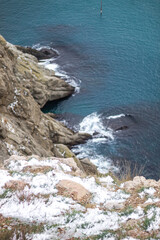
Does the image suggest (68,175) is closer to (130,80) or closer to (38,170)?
(38,170)

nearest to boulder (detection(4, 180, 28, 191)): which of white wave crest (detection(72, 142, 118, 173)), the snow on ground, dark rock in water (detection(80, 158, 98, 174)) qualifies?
the snow on ground

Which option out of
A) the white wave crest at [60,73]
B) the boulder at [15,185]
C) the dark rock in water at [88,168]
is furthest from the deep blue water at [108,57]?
the boulder at [15,185]

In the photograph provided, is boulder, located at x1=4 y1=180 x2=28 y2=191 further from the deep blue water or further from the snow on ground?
the deep blue water

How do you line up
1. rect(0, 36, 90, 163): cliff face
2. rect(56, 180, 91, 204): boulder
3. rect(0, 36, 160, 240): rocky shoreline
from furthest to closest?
rect(0, 36, 90, 163): cliff face, rect(56, 180, 91, 204): boulder, rect(0, 36, 160, 240): rocky shoreline

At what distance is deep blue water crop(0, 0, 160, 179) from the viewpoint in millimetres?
42562

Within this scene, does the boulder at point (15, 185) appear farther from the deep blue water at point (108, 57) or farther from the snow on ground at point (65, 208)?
the deep blue water at point (108, 57)

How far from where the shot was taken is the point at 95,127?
45.1m

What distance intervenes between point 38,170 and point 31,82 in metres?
32.8

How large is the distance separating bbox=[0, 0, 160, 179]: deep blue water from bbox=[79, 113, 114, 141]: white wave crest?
23.5 inches

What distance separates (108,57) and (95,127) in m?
24.3

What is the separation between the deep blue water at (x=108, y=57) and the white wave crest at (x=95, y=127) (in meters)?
0.60

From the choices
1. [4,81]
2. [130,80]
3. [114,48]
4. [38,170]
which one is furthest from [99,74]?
[38,170]

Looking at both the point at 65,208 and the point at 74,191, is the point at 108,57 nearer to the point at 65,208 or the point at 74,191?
the point at 74,191

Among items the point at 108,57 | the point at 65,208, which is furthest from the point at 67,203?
the point at 108,57
